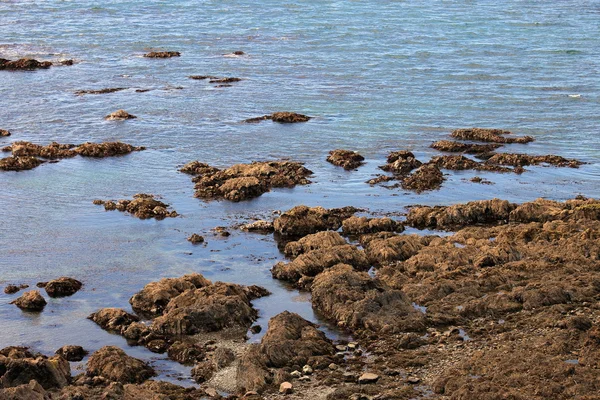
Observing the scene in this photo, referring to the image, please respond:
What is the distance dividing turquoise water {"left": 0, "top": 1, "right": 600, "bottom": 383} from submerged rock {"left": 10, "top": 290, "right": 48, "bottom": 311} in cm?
33

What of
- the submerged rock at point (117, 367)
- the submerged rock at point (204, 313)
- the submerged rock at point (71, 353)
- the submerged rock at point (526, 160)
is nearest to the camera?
the submerged rock at point (117, 367)

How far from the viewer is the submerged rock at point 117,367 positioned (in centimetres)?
1642

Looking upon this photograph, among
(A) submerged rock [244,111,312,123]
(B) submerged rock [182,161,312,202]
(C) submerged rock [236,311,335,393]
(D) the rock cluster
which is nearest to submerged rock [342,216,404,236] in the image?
(B) submerged rock [182,161,312,202]

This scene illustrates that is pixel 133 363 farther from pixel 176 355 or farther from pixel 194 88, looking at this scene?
pixel 194 88

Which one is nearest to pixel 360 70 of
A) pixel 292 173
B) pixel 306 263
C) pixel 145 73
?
pixel 145 73

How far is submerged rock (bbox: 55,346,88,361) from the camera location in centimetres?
1761

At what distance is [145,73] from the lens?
4738cm

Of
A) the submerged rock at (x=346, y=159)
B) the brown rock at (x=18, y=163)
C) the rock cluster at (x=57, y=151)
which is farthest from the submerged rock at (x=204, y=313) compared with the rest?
the rock cluster at (x=57, y=151)

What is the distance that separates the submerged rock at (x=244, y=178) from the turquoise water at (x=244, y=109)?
470mm

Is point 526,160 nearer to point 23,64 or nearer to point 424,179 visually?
point 424,179

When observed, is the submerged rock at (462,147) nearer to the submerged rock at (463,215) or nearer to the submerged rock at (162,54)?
the submerged rock at (463,215)

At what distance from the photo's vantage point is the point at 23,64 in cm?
4769

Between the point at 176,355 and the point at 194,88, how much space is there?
27.7 m

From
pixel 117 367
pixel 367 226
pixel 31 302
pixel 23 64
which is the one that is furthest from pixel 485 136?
pixel 23 64
